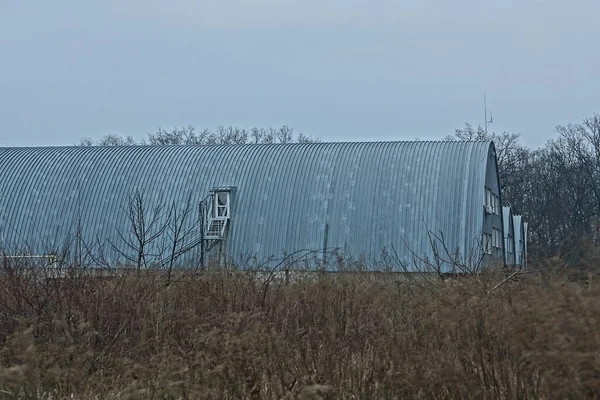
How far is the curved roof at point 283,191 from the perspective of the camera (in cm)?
2933

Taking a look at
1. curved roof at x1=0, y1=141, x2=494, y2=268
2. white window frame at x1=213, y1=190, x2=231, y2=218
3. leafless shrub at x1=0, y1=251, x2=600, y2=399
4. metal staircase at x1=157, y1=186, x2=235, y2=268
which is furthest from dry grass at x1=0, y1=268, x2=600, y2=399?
white window frame at x1=213, y1=190, x2=231, y2=218

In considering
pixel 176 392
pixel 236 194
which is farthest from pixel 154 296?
pixel 236 194

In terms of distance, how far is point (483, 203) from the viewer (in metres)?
29.4

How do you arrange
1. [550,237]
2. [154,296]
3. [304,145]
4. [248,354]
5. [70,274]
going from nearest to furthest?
[248,354] < [70,274] < [154,296] < [304,145] < [550,237]

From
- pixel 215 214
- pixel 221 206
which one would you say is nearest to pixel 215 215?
pixel 215 214

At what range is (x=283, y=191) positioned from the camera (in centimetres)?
3100

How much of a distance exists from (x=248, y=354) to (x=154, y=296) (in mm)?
4294

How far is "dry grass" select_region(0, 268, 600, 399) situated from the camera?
20.0ft

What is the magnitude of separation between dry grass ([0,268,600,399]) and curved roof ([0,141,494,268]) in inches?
700

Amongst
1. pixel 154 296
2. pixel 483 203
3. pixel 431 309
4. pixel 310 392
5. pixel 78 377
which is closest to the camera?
pixel 310 392

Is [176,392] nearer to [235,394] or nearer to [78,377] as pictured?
[235,394]

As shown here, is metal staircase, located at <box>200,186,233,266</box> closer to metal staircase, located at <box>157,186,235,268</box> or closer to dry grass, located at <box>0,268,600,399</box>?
metal staircase, located at <box>157,186,235,268</box>

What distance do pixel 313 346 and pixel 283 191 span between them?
2330 centimetres

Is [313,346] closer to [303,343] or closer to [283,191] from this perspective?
[303,343]
